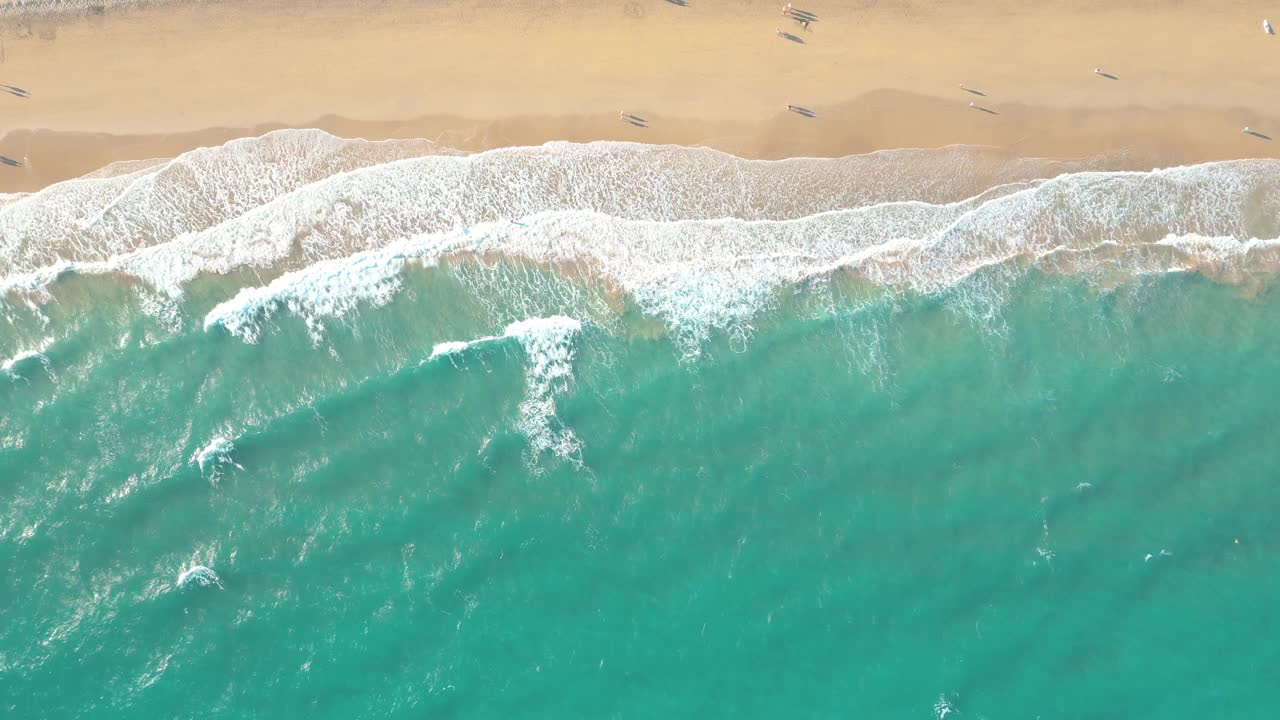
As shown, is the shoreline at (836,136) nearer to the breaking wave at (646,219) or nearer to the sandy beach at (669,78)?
the sandy beach at (669,78)

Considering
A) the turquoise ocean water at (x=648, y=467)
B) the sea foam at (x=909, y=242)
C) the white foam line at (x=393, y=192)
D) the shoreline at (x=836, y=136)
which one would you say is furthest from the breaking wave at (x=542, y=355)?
the shoreline at (x=836, y=136)

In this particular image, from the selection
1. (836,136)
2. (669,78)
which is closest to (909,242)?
(836,136)

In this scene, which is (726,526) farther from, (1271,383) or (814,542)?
(1271,383)

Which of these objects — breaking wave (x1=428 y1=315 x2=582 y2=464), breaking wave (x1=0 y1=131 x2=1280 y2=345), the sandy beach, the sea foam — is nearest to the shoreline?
the sandy beach

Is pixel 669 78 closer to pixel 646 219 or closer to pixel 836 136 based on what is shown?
pixel 646 219

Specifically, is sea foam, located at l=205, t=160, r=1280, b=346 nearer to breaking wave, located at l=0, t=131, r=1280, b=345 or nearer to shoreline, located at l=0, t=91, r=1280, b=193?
breaking wave, located at l=0, t=131, r=1280, b=345

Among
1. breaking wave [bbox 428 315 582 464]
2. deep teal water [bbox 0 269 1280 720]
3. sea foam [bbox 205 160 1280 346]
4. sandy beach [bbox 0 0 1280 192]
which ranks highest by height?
sandy beach [bbox 0 0 1280 192]
